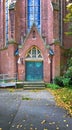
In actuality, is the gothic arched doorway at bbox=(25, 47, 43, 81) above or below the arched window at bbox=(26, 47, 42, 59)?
below

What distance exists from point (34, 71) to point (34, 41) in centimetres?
348

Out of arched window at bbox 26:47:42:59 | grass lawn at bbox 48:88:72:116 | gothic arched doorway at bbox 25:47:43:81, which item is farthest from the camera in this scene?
arched window at bbox 26:47:42:59

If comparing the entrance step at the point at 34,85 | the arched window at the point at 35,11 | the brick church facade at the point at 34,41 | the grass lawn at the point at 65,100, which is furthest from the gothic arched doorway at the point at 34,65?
the grass lawn at the point at 65,100

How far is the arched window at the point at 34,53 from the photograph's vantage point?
1225 inches

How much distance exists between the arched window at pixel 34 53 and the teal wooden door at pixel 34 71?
706mm

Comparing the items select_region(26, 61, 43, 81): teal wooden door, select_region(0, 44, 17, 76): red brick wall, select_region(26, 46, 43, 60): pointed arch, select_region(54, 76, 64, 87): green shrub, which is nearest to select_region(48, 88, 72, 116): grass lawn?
select_region(54, 76, 64, 87): green shrub

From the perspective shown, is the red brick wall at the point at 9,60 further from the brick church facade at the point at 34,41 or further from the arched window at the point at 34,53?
the arched window at the point at 34,53

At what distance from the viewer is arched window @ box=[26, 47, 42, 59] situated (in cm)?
3112

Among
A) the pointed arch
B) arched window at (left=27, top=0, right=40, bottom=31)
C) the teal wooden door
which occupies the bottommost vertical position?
the teal wooden door

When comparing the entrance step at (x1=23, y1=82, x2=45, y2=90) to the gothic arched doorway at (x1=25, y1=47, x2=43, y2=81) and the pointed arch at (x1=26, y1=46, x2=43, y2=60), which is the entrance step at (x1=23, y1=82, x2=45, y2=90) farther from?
the pointed arch at (x1=26, y1=46, x2=43, y2=60)

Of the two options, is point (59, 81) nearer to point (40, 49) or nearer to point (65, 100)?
point (40, 49)

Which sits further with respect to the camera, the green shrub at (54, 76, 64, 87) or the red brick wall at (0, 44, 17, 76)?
the red brick wall at (0, 44, 17, 76)

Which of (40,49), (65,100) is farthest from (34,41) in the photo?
(65,100)

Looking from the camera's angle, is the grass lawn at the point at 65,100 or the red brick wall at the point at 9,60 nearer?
the grass lawn at the point at 65,100
